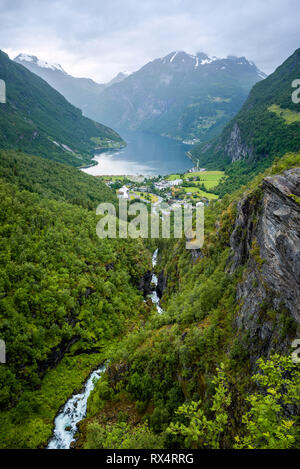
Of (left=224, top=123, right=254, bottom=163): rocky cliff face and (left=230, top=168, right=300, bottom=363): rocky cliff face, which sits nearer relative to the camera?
(left=230, top=168, right=300, bottom=363): rocky cliff face

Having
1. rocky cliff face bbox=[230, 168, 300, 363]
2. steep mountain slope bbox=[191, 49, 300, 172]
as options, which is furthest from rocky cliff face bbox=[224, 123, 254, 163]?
rocky cliff face bbox=[230, 168, 300, 363]

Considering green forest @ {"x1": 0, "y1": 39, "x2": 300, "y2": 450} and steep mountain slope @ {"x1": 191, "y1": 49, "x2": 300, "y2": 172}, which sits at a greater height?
steep mountain slope @ {"x1": 191, "y1": 49, "x2": 300, "y2": 172}

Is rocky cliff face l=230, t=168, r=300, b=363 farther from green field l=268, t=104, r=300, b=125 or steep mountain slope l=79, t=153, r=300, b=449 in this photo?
green field l=268, t=104, r=300, b=125

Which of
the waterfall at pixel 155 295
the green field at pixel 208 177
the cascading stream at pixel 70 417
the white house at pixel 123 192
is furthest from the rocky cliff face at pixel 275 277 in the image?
the green field at pixel 208 177

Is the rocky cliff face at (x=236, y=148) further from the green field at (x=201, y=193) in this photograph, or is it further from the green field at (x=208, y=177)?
the green field at (x=201, y=193)

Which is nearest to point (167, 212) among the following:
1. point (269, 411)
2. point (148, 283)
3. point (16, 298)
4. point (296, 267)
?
point (148, 283)

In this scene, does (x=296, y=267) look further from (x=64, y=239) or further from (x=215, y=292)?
(x=64, y=239)

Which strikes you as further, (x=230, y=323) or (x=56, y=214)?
(x=56, y=214)
